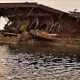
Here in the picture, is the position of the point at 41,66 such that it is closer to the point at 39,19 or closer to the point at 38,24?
the point at 38,24

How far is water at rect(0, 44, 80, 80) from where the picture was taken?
33531 millimetres

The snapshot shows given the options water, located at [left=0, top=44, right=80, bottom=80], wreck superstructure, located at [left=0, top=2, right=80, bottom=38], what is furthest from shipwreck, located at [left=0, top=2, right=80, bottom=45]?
water, located at [left=0, top=44, right=80, bottom=80]

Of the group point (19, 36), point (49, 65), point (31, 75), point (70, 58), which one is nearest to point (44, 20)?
point (19, 36)

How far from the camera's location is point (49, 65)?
132ft

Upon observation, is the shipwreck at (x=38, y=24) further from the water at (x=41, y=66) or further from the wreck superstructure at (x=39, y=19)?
the water at (x=41, y=66)

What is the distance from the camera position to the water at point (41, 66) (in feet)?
110

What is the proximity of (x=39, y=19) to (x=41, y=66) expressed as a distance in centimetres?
3741

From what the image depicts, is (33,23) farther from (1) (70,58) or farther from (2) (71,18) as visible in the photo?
(1) (70,58)

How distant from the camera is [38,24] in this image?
76125 mm

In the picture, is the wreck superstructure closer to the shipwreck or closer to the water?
the shipwreck

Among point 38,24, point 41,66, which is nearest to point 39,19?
point 38,24

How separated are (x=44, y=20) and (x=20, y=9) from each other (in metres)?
5.90

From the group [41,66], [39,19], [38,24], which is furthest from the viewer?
[39,19]

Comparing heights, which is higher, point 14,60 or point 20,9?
point 20,9
